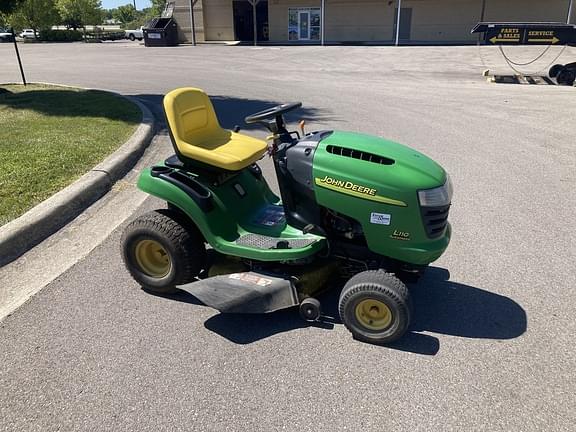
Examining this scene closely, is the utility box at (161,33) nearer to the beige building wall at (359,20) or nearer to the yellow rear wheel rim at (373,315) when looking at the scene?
the beige building wall at (359,20)

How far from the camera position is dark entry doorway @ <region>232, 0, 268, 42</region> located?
35.6 m

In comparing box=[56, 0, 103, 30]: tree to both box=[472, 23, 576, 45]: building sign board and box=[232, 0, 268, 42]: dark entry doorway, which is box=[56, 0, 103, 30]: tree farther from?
box=[472, 23, 576, 45]: building sign board

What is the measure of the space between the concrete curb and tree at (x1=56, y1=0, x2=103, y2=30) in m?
50.3

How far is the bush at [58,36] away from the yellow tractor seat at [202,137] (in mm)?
45971

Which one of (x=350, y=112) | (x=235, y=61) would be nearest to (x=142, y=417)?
(x=350, y=112)

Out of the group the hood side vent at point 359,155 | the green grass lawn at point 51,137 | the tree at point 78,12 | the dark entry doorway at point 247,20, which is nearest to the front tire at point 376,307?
the hood side vent at point 359,155

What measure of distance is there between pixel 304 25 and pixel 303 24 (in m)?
0.10

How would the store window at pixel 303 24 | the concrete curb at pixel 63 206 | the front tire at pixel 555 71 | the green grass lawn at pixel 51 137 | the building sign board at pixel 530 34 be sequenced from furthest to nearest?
the store window at pixel 303 24, the front tire at pixel 555 71, the building sign board at pixel 530 34, the green grass lawn at pixel 51 137, the concrete curb at pixel 63 206

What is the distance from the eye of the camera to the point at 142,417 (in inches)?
90.0

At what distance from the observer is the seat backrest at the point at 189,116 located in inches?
125

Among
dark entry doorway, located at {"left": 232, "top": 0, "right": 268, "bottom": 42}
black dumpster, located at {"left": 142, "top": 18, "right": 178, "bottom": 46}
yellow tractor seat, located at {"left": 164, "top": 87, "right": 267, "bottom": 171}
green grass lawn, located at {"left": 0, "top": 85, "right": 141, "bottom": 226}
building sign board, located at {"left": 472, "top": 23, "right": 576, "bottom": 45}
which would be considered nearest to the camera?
yellow tractor seat, located at {"left": 164, "top": 87, "right": 267, "bottom": 171}

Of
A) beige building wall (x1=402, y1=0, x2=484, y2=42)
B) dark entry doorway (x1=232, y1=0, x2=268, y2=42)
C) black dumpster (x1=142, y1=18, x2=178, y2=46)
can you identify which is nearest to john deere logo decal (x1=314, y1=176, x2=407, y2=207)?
black dumpster (x1=142, y1=18, x2=178, y2=46)

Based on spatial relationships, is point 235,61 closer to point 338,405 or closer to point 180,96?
point 180,96

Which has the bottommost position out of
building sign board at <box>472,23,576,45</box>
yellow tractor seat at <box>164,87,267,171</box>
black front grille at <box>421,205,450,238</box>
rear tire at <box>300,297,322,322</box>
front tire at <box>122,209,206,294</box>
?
rear tire at <box>300,297,322,322</box>
